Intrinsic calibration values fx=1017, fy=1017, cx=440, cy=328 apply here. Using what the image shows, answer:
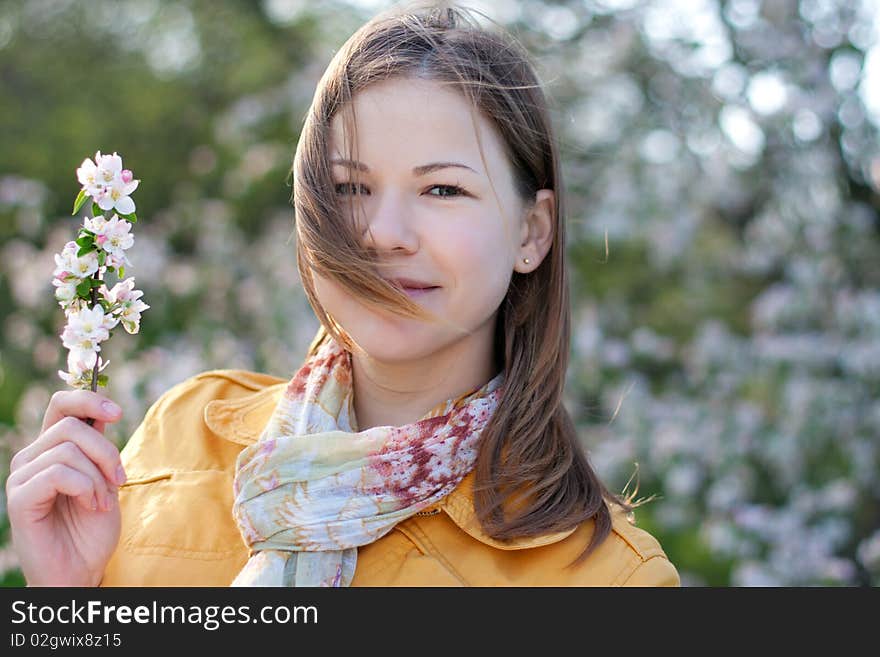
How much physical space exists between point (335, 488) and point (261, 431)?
26 cm

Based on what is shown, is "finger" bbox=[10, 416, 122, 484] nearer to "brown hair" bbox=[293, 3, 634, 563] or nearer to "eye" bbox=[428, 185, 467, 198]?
"brown hair" bbox=[293, 3, 634, 563]

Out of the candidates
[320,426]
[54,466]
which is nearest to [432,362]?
[320,426]

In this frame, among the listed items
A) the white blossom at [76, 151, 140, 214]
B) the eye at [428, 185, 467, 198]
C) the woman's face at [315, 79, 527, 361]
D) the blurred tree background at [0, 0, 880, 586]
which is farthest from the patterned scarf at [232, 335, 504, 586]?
the blurred tree background at [0, 0, 880, 586]

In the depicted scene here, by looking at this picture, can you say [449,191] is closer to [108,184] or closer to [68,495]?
[108,184]

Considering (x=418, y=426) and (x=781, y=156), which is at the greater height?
(x=418, y=426)

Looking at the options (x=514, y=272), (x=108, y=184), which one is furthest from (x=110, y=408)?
(x=514, y=272)

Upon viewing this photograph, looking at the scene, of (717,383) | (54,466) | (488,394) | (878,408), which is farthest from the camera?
(717,383)

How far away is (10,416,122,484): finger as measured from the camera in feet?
4.97

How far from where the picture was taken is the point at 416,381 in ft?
5.97

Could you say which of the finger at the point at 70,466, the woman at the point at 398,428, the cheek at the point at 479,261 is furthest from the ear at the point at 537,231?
the finger at the point at 70,466

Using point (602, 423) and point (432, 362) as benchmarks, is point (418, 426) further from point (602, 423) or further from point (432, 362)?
point (602, 423)

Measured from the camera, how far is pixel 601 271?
5.32 metres

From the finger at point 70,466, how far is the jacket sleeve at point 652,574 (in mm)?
827

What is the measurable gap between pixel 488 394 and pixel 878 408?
9.90 ft
